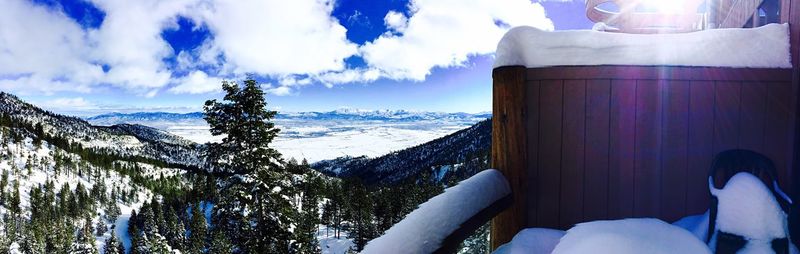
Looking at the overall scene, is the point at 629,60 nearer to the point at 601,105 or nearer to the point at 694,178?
the point at 601,105

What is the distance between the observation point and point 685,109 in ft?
7.46

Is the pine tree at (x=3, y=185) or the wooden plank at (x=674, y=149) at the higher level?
the wooden plank at (x=674, y=149)

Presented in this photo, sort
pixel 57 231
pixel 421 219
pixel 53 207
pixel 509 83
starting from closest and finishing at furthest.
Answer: pixel 421 219
pixel 509 83
pixel 57 231
pixel 53 207

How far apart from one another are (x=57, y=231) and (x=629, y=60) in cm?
9789

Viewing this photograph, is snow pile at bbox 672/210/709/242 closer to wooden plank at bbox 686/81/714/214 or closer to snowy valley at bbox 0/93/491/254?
wooden plank at bbox 686/81/714/214

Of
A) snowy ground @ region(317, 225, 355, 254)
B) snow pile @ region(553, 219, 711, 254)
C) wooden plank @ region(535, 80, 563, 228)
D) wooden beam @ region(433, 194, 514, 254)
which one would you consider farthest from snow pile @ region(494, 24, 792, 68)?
snowy ground @ region(317, 225, 355, 254)

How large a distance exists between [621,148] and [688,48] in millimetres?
650

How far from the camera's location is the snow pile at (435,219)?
1211mm

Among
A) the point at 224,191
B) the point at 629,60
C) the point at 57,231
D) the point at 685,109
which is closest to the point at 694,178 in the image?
the point at 685,109

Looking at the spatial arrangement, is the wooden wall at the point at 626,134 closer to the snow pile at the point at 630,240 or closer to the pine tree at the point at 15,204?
the snow pile at the point at 630,240

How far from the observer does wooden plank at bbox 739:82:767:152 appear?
2.22m

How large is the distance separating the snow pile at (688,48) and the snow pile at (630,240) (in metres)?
0.95

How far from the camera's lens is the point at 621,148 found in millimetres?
2312

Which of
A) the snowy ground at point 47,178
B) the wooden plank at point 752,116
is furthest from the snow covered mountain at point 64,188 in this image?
the wooden plank at point 752,116
